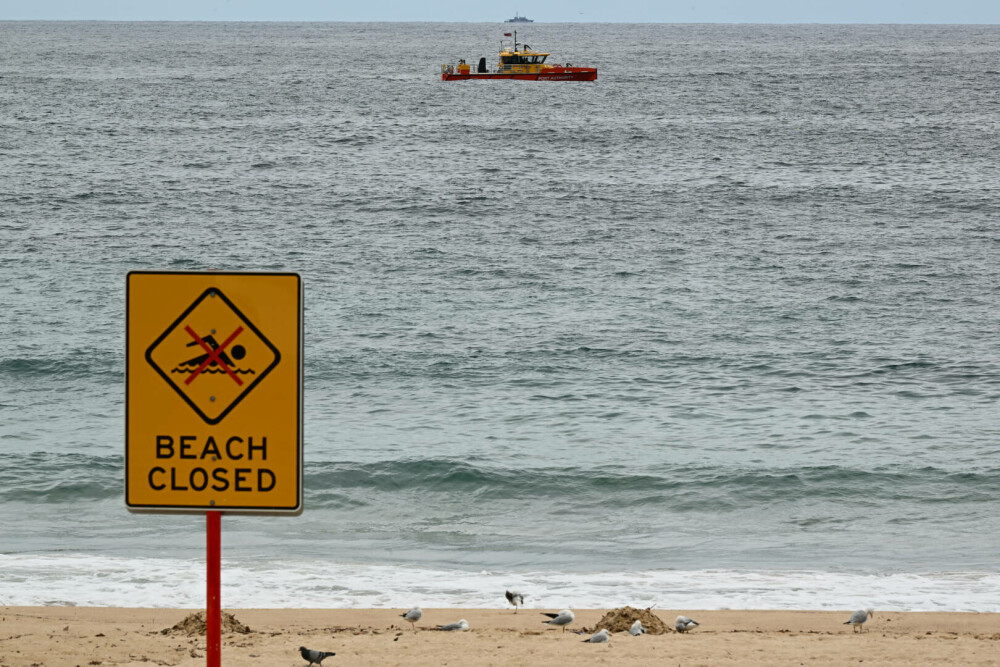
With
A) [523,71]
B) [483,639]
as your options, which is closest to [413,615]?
[483,639]

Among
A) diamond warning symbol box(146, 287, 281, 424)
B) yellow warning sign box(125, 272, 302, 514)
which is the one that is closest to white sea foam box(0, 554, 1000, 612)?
yellow warning sign box(125, 272, 302, 514)

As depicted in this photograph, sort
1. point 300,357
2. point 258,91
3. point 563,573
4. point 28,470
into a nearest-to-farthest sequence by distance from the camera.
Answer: point 300,357, point 563,573, point 28,470, point 258,91

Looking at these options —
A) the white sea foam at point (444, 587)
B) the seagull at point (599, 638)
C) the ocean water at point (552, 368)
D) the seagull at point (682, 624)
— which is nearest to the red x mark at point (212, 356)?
the seagull at point (599, 638)

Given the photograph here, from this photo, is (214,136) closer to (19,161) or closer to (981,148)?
(19,161)

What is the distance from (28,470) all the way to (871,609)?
11.6m

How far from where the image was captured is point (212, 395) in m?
3.79

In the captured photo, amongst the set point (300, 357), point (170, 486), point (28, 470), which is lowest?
point (28, 470)

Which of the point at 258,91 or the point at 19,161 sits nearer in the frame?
the point at 19,161

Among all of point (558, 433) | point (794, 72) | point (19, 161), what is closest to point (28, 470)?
point (558, 433)

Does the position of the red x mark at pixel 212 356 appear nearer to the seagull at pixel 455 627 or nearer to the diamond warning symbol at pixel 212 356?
the diamond warning symbol at pixel 212 356

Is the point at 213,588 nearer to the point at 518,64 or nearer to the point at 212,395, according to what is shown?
the point at 212,395

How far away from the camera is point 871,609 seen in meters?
11.2

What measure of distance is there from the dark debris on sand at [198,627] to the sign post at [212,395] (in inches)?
243

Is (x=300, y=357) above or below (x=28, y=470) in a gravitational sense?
above
